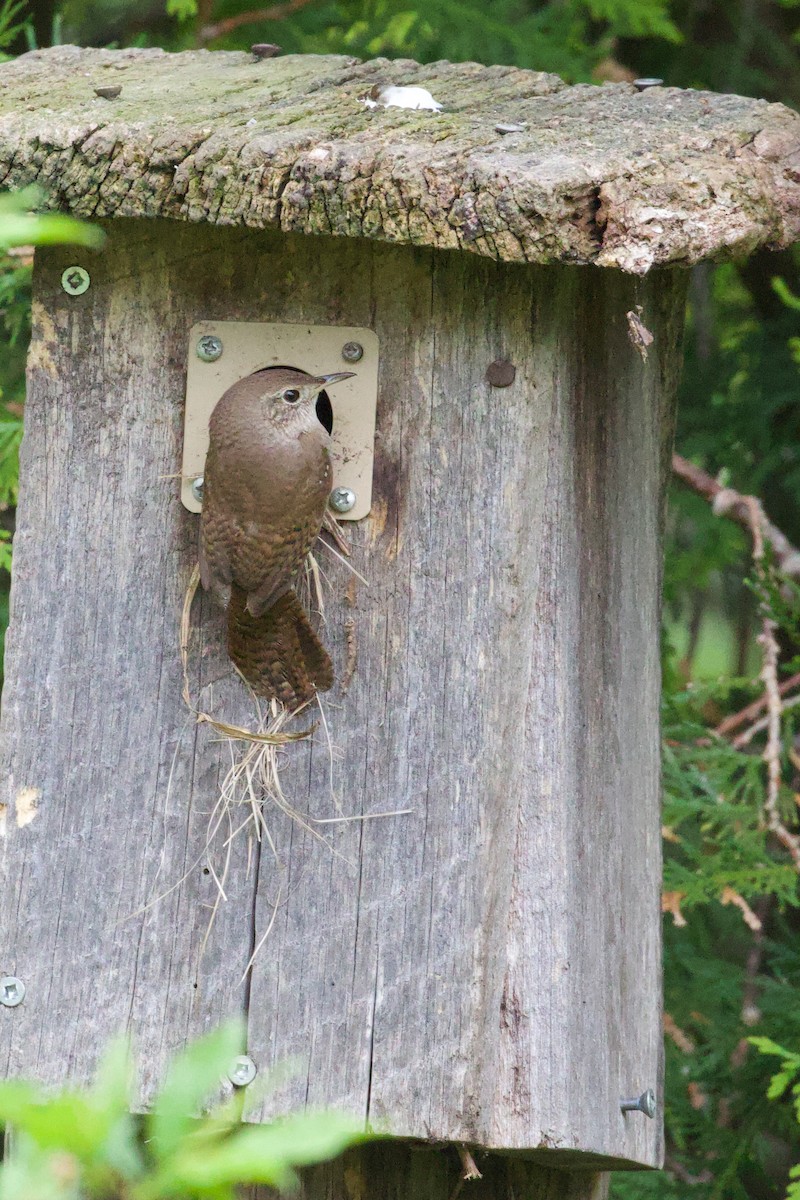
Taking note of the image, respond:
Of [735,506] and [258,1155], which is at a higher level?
[735,506]

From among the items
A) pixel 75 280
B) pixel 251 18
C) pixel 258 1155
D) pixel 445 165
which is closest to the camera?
pixel 258 1155

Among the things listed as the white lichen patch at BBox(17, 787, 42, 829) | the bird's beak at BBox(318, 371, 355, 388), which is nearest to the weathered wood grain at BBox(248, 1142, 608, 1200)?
the white lichen patch at BBox(17, 787, 42, 829)

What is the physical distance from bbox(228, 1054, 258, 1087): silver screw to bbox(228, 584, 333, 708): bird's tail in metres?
0.50

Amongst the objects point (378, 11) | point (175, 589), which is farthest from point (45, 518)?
point (378, 11)

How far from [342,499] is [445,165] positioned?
0.50 meters

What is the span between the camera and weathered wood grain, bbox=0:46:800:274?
1.94m

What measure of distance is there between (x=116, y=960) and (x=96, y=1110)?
139 centimetres

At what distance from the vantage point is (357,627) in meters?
2.21

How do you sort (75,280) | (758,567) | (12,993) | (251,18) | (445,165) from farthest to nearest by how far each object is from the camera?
(251,18)
(758,567)
(75,280)
(12,993)
(445,165)

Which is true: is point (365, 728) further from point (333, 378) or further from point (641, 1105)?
point (641, 1105)

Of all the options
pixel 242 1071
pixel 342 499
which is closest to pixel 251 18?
pixel 342 499

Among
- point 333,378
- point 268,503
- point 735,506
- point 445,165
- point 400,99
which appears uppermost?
point 735,506

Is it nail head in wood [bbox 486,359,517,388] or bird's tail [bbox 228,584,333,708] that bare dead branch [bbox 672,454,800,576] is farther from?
bird's tail [bbox 228,584,333,708]

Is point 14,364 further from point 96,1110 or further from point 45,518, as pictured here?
point 96,1110
